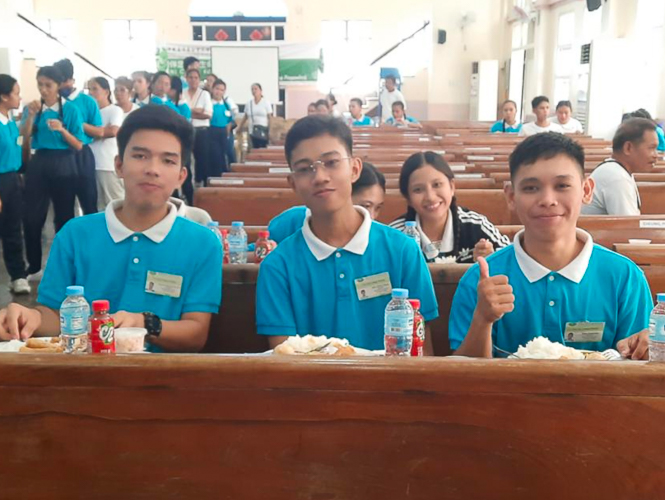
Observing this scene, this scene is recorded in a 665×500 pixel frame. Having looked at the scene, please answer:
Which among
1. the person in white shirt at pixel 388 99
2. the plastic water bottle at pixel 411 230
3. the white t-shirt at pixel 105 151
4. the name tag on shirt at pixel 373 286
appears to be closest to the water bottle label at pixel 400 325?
the name tag on shirt at pixel 373 286

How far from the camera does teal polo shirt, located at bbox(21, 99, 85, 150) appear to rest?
526cm

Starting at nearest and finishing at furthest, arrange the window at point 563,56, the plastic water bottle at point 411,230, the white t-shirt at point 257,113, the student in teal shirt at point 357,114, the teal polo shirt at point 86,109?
the plastic water bottle at point 411,230
the teal polo shirt at point 86,109
the white t-shirt at point 257,113
the student in teal shirt at point 357,114
the window at point 563,56

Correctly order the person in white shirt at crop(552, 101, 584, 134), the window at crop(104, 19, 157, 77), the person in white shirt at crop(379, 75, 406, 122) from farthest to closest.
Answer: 1. the window at crop(104, 19, 157, 77)
2. the person in white shirt at crop(379, 75, 406, 122)
3. the person in white shirt at crop(552, 101, 584, 134)

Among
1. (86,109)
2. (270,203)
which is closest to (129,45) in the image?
(86,109)

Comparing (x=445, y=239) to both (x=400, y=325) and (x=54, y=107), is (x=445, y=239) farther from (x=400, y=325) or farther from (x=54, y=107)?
(x=54, y=107)

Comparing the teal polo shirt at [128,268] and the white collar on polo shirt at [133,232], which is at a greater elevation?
the white collar on polo shirt at [133,232]

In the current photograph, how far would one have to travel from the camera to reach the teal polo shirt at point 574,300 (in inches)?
75.2

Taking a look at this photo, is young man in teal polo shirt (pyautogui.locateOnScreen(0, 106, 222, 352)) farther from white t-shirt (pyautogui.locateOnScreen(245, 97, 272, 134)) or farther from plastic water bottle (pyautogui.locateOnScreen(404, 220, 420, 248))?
white t-shirt (pyautogui.locateOnScreen(245, 97, 272, 134))

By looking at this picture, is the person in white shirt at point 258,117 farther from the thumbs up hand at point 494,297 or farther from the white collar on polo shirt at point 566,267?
the thumbs up hand at point 494,297

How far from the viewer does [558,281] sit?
1.92m

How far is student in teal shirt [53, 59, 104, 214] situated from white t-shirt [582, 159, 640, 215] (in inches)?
146

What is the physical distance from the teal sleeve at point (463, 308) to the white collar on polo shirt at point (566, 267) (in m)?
0.13

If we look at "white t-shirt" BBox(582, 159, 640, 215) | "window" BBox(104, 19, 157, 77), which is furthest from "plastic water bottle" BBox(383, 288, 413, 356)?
"window" BBox(104, 19, 157, 77)

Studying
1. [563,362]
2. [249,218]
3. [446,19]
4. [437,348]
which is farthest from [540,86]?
[563,362]
